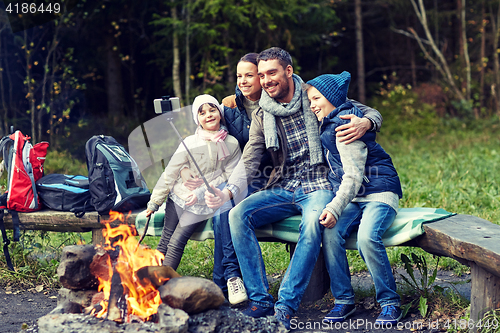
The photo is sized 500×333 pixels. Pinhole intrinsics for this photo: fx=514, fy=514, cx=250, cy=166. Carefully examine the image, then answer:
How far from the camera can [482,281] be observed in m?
2.86

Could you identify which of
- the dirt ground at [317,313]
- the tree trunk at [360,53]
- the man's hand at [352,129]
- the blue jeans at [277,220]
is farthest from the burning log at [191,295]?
the tree trunk at [360,53]

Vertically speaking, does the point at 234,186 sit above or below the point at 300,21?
below

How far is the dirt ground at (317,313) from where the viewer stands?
10.3 ft

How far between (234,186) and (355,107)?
975 mm

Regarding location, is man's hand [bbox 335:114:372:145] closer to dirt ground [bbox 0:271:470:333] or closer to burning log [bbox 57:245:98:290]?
dirt ground [bbox 0:271:470:333]

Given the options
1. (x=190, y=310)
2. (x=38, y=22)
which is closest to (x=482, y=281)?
(x=190, y=310)

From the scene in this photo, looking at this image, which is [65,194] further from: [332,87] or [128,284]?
[332,87]

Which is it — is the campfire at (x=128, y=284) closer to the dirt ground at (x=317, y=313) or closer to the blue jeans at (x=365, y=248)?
the dirt ground at (x=317, y=313)

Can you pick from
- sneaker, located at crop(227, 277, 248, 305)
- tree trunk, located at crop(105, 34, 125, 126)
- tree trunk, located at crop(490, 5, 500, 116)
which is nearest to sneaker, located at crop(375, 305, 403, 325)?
sneaker, located at crop(227, 277, 248, 305)

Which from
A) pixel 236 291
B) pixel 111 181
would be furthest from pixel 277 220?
pixel 111 181

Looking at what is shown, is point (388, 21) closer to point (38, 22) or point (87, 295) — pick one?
point (38, 22)

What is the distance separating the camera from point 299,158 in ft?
11.7

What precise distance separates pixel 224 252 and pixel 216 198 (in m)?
0.37

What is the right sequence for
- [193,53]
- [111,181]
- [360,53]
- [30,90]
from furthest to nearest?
[360,53] < [193,53] < [30,90] < [111,181]
